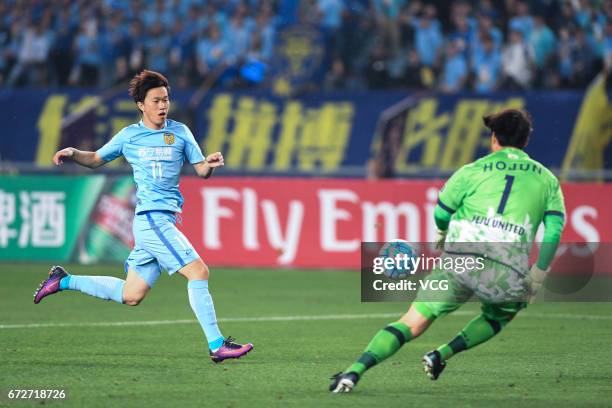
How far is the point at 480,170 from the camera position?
7.46 metres

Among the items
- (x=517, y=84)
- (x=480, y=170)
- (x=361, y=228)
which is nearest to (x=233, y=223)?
(x=361, y=228)

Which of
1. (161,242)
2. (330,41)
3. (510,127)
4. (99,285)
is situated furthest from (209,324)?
(330,41)

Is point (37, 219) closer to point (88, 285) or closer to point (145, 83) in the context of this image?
point (88, 285)

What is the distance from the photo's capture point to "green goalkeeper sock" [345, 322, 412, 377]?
7.40m

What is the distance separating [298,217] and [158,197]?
9111 mm

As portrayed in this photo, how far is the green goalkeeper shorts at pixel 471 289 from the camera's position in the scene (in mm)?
7359

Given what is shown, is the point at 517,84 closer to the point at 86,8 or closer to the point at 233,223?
the point at 233,223

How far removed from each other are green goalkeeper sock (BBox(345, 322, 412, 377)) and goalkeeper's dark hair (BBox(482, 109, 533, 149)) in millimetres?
1304

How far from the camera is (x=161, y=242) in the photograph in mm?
9109

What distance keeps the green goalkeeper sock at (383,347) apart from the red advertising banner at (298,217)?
10.3m


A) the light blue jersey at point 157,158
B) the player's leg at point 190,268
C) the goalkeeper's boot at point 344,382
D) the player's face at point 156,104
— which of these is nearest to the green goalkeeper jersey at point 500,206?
the goalkeeper's boot at point 344,382

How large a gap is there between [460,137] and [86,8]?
768 centimetres

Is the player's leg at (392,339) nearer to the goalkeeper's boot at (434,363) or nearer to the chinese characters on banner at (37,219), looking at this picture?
the goalkeeper's boot at (434,363)

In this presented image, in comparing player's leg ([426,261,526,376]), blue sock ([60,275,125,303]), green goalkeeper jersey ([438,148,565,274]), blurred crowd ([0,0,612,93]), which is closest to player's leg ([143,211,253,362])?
blue sock ([60,275,125,303])
